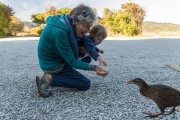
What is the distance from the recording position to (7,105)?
2.45m

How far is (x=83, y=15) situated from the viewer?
2.57 m

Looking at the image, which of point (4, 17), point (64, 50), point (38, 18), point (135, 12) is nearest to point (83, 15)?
point (64, 50)

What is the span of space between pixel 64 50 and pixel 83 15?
0.46 meters

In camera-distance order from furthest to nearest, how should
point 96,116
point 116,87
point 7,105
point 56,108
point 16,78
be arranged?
point 16,78 → point 116,87 → point 7,105 → point 56,108 → point 96,116

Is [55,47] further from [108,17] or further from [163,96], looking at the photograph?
[108,17]

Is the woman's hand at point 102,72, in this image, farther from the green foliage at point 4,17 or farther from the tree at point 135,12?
the green foliage at point 4,17

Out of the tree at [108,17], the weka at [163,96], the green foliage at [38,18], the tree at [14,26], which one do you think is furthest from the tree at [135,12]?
the weka at [163,96]

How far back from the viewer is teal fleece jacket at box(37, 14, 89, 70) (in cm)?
252

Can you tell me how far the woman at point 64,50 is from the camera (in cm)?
253

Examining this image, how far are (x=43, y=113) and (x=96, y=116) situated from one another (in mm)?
531

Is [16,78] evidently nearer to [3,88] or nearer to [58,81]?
[3,88]

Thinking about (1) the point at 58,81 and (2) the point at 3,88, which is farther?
(2) the point at 3,88

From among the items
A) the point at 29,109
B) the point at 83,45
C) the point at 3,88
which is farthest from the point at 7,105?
the point at 83,45

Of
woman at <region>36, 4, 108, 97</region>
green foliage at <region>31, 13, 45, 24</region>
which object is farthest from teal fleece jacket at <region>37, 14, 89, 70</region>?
green foliage at <region>31, 13, 45, 24</region>
